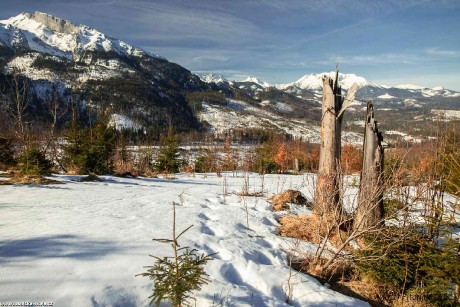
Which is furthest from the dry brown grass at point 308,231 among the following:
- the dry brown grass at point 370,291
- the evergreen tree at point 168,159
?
the evergreen tree at point 168,159

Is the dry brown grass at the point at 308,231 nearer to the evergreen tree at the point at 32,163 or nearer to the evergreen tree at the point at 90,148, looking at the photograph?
the evergreen tree at the point at 32,163

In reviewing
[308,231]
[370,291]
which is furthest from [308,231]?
[370,291]

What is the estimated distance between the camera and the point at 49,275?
9.87ft

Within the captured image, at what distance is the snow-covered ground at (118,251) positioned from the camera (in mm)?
2939

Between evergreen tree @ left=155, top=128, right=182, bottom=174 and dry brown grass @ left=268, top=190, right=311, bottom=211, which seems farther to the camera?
evergreen tree @ left=155, top=128, right=182, bottom=174

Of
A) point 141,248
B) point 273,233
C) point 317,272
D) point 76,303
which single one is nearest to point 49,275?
point 76,303

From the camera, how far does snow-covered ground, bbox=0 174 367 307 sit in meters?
2.94

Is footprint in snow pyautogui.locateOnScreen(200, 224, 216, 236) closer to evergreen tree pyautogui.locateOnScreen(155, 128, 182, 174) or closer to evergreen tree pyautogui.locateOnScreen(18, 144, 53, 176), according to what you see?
evergreen tree pyautogui.locateOnScreen(18, 144, 53, 176)

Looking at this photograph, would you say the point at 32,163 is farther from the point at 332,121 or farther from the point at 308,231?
the point at 332,121

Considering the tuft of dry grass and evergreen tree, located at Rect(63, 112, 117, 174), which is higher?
evergreen tree, located at Rect(63, 112, 117, 174)

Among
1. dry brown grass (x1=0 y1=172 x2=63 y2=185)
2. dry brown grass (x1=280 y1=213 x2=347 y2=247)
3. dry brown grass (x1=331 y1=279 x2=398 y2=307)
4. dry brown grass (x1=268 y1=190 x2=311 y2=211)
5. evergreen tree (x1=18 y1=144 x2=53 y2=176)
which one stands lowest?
dry brown grass (x1=331 y1=279 x2=398 y2=307)

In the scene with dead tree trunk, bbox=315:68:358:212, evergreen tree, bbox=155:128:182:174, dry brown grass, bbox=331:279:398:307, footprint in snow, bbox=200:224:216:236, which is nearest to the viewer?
dry brown grass, bbox=331:279:398:307

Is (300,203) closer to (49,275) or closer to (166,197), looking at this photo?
(166,197)

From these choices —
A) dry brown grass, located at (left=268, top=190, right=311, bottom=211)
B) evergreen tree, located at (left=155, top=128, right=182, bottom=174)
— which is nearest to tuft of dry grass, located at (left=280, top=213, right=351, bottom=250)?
dry brown grass, located at (left=268, top=190, right=311, bottom=211)
